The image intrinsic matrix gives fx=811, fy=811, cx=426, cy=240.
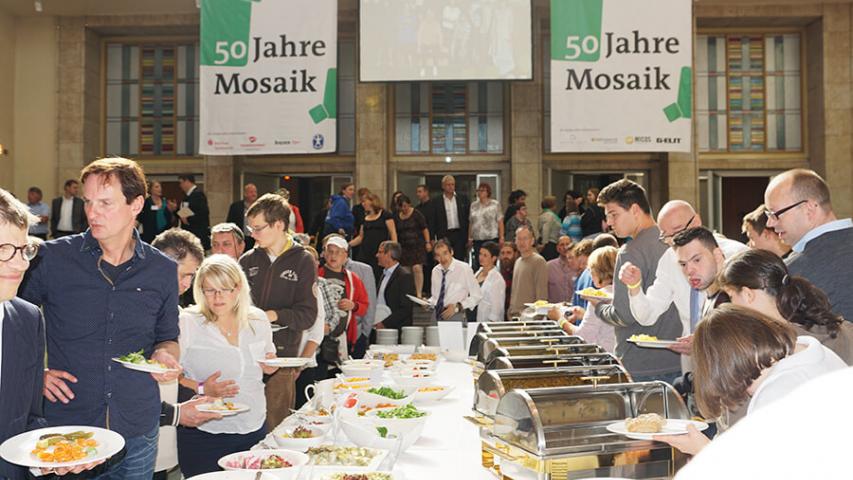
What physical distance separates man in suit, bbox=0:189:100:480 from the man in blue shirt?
263mm

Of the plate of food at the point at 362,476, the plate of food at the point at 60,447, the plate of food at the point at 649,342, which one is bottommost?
the plate of food at the point at 362,476

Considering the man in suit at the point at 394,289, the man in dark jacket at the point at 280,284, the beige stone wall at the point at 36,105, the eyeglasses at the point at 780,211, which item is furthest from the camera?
the beige stone wall at the point at 36,105

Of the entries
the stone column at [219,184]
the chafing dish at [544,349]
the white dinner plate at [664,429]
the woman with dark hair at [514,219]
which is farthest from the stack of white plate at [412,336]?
the stone column at [219,184]

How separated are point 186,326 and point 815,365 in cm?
236

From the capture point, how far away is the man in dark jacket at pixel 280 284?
163 inches

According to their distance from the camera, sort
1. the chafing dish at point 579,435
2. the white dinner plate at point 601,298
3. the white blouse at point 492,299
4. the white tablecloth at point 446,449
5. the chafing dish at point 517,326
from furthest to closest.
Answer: the white blouse at point 492,299, the chafing dish at point 517,326, the white dinner plate at point 601,298, the white tablecloth at point 446,449, the chafing dish at point 579,435

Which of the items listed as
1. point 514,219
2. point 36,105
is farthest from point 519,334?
point 36,105

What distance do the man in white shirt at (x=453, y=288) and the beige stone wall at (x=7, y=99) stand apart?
303 inches

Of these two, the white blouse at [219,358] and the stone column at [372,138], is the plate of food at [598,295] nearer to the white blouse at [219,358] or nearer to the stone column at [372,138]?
the white blouse at [219,358]

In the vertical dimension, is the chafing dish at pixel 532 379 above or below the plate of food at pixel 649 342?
below

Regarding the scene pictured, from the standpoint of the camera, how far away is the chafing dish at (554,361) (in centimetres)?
331

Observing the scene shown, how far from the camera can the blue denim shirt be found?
7.88ft

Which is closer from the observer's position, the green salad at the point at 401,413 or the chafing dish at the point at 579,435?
the chafing dish at the point at 579,435

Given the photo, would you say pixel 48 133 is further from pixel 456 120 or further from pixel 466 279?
pixel 466 279
